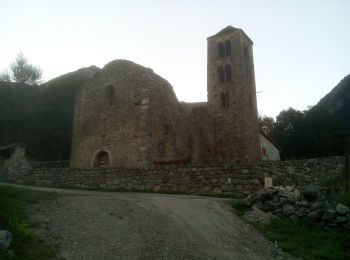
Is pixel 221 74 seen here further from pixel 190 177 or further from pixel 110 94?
pixel 190 177

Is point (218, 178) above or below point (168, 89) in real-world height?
below

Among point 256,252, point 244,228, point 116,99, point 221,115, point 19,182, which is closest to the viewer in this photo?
point 256,252

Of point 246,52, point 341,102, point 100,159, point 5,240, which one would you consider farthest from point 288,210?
point 341,102

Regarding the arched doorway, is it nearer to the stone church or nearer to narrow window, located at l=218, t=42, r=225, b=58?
the stone church

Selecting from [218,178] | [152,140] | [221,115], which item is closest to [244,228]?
[218,178]

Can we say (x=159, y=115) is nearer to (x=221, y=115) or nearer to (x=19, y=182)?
(x=19, y=182)

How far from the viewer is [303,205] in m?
9.94

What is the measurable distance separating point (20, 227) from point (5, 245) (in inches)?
44.0

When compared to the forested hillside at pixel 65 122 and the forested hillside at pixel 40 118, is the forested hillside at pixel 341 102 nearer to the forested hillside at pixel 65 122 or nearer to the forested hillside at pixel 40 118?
the forested hillside at pixel 65 122

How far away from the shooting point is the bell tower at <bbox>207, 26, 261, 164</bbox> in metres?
31.1

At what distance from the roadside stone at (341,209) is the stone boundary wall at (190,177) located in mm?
3410

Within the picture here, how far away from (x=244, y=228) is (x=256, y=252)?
150cm

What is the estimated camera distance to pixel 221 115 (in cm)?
3269

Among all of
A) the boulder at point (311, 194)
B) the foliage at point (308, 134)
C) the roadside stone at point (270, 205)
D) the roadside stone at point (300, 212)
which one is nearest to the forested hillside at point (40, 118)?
the roadside stone at point (270, 205)
